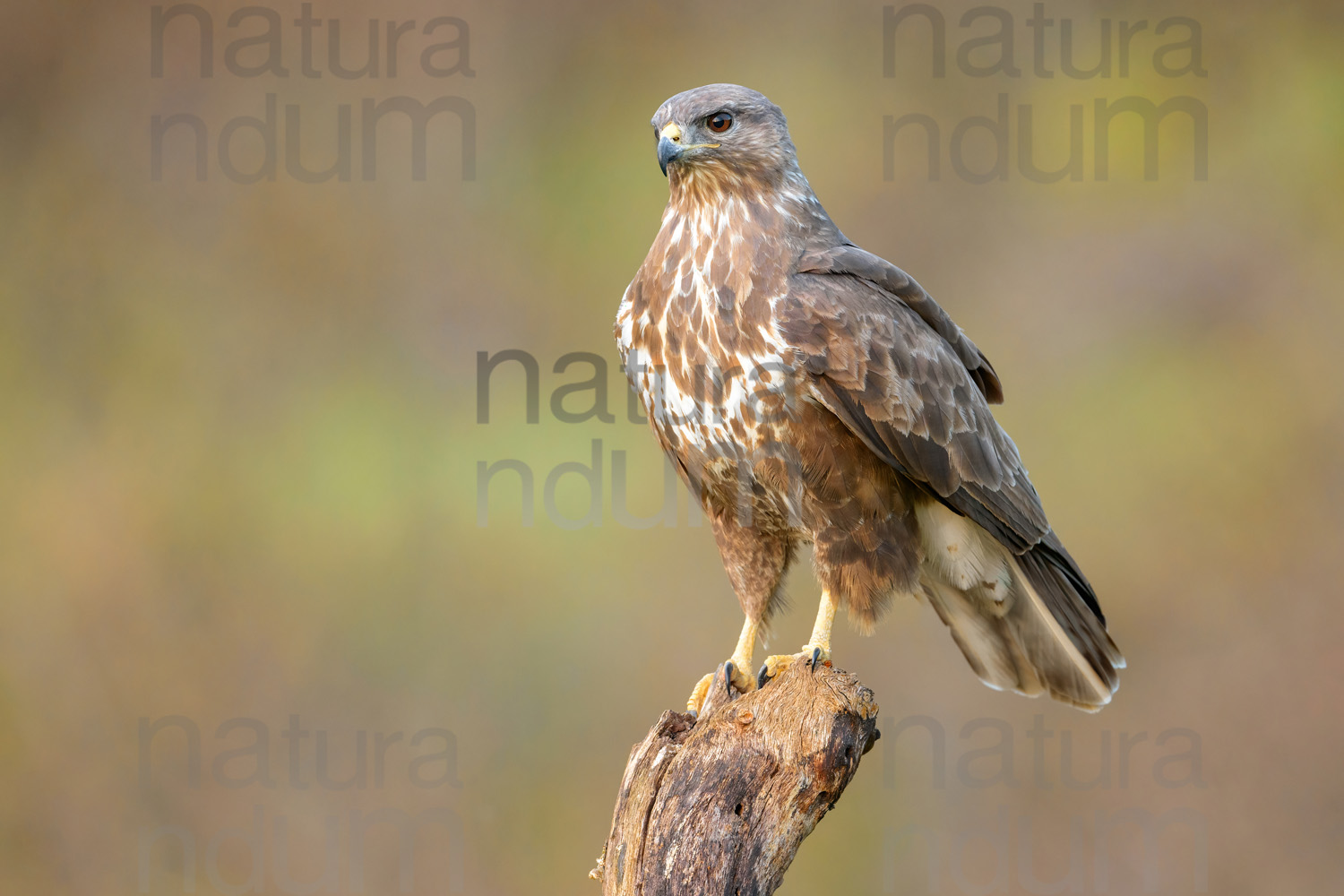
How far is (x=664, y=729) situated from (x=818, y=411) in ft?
2.95

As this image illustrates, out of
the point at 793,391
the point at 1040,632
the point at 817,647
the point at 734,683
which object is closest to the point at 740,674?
the point at 734,683

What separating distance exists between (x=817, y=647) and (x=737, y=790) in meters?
0.53

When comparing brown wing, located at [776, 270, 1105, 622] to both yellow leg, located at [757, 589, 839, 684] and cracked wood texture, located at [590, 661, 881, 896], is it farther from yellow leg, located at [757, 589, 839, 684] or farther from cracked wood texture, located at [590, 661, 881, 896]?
cracked wood texture, located at [590, 661, 881, 896]

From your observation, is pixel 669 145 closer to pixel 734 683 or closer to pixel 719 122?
pixel 719 122

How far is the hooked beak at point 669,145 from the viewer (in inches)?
114

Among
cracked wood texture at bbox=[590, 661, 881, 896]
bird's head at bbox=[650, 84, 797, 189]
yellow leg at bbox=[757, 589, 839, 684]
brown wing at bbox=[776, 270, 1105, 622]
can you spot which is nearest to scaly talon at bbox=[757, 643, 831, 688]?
yellow leg at bbox=[757, 589, 839, 684]

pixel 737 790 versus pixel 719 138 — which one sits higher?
pixel 719 138

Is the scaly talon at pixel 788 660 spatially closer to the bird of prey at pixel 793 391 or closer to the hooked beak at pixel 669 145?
the bird of prey at pixel 793 391

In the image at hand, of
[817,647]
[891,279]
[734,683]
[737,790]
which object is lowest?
[737,790]

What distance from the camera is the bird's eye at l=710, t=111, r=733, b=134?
9.74 feet

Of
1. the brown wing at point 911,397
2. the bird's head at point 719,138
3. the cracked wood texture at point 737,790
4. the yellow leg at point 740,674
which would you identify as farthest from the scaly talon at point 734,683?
the bird's head at point 719,138

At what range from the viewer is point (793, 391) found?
283 centimetres

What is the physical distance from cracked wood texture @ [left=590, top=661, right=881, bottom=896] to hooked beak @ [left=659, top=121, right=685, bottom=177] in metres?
1.39

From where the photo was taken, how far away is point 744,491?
3.06 m
